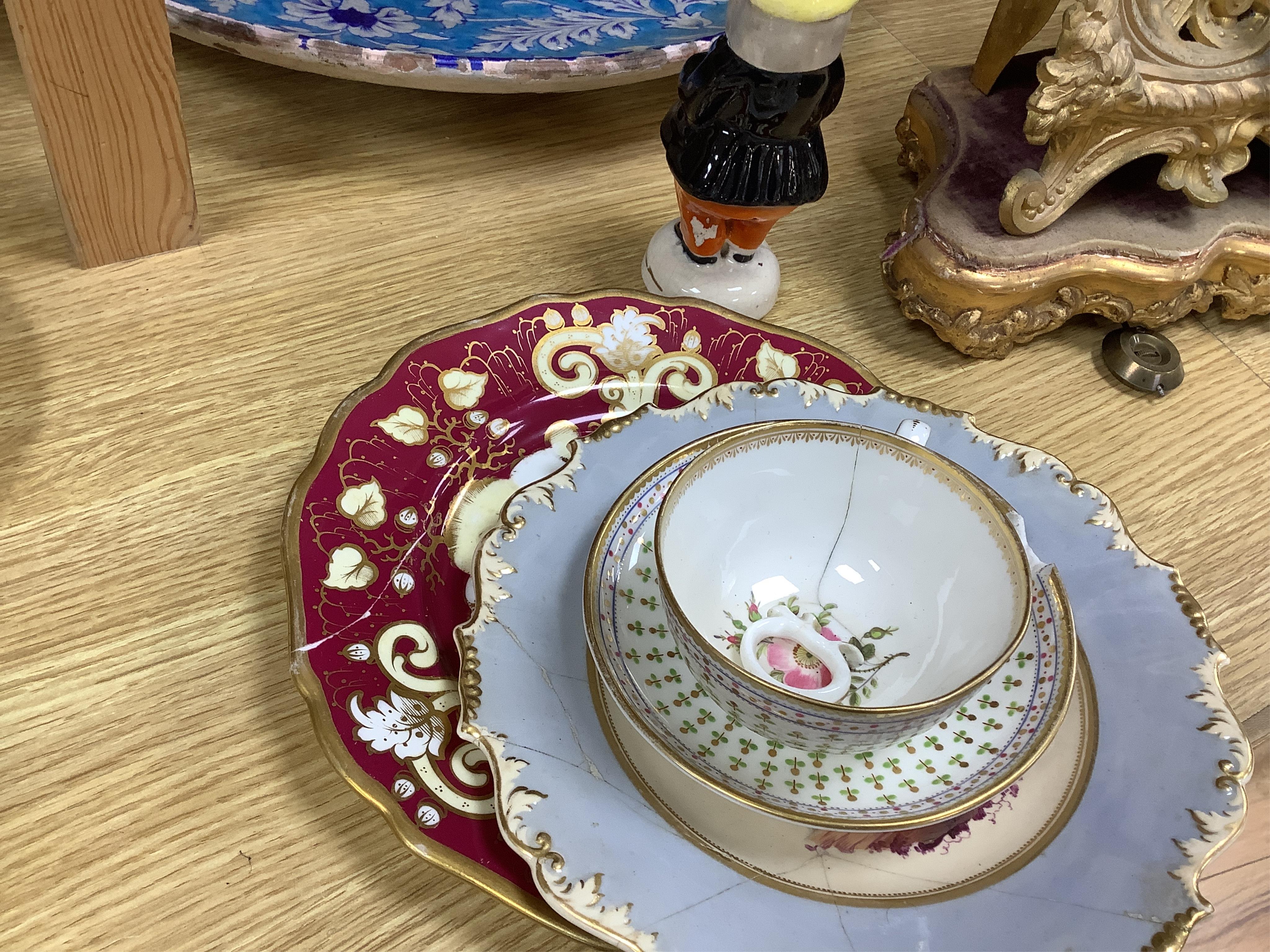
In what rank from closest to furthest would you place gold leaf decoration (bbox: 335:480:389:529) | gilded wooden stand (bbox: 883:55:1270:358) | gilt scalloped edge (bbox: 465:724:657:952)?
1. gilt scalloped edge (bbox: 465:724:657:952)
2. gold leaf decoration (bbox: 335:480:389:529)
3. gilded wooden stand (bbox: 883:55:1270:358)

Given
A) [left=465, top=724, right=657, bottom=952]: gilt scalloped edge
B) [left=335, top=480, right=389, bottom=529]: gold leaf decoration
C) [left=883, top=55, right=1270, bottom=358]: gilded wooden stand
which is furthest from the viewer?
[left=883, top=55, right=1270, bottom=358]: gilded wooden stand

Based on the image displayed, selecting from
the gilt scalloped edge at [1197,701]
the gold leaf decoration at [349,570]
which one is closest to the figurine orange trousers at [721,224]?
the gilt scalloped edge at [1197,701]

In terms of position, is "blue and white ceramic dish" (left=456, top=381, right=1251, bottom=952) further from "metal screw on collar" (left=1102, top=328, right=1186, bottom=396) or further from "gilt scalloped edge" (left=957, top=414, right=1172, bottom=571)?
"metal screw on collar" (left=1102, top=328, right=1186, bottom=396)

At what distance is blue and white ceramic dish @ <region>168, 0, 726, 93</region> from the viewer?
49cm

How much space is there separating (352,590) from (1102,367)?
1.32 feet

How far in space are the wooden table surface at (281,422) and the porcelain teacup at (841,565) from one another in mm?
126

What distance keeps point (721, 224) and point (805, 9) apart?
110mm

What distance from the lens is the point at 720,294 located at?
512 millimetres

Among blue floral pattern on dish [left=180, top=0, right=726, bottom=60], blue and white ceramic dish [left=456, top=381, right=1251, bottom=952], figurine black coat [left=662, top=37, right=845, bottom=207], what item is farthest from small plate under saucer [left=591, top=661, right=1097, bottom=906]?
blue floral pattern on dish [left=180, top=0, right=726, bottom=60]

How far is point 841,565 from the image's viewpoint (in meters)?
0.40

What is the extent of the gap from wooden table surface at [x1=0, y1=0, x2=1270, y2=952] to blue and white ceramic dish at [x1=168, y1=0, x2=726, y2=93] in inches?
2.2

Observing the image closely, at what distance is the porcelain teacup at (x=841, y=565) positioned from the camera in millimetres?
346

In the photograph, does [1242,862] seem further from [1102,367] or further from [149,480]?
[149,480]

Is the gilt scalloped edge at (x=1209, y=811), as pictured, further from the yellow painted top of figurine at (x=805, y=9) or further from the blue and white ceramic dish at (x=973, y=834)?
the yellow painted top of figurine at (x=805, y=9)
